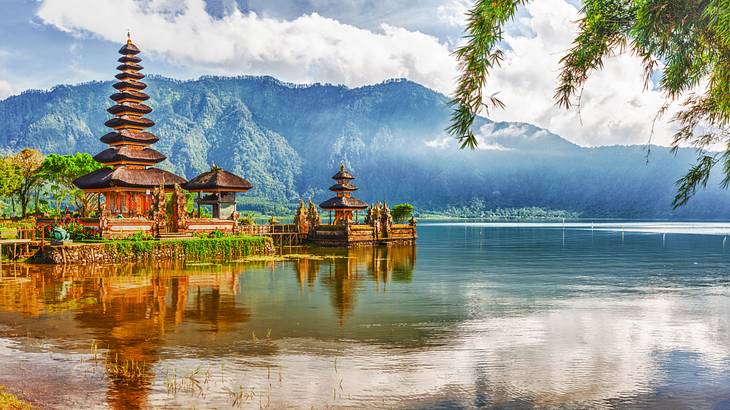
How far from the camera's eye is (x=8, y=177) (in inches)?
2522

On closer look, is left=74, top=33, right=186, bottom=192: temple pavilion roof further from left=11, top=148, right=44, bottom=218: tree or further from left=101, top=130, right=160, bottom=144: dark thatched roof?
left=11, top=148, right=44, bottom=218: tree

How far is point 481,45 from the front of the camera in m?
5.29

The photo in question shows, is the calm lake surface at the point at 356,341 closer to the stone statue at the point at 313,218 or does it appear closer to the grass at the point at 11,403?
the grass at the point at 11,403

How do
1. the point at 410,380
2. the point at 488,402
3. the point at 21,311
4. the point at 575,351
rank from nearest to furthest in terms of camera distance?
the point at 488,402
the point at 410,380
the point at 575,351
the point at 21,311

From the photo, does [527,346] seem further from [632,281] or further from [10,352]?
[632,281]

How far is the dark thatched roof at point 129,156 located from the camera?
2130 inches

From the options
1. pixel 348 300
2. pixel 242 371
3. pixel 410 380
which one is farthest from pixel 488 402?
pixel 348 300

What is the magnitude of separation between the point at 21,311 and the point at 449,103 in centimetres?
2148

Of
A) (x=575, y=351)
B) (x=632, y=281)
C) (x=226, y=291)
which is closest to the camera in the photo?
(x=575, y=351)

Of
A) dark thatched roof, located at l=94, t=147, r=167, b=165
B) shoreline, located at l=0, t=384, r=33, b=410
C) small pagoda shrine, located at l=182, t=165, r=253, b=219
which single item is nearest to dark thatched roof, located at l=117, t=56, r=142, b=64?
dark thatched roof, located at l=94, t=147, r=167, b=165

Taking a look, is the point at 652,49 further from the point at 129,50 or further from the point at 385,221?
the point at 385,221

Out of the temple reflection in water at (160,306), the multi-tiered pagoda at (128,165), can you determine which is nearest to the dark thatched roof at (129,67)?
the multi-tiered pagoda at (128,165)

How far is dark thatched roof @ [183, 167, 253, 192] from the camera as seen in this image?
5579cm

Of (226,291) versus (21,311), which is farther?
(226,291)
